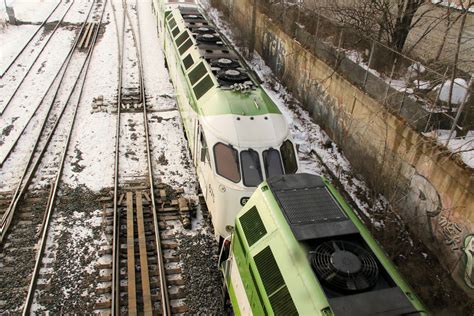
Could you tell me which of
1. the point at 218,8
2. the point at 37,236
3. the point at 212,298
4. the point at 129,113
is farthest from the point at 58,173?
the point at 218,8

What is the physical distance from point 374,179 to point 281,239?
7103 mm

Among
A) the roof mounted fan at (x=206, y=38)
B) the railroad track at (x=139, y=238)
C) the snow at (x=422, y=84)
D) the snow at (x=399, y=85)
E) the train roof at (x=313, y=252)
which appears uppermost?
the roof mounted fan at (x=206, y=38)

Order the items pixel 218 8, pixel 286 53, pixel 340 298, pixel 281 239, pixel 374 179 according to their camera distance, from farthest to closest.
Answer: pixel 218 8 < pixel 286 53 < pixel 374 179 < pixel 281 239 < pixel 340 298

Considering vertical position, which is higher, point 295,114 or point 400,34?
point 400,34

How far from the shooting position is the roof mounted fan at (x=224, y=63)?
12.0 meters

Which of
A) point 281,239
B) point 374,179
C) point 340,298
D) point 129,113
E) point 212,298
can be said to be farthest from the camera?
point 129,113

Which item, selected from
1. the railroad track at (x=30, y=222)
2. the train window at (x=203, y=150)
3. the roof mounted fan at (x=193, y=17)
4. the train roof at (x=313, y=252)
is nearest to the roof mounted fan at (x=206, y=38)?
the roof mounted fan at (x=193, y=17)

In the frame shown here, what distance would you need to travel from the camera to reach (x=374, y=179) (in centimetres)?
1209

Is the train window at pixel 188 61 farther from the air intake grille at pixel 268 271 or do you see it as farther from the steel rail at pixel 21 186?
the air intake grille at pixel 268 271

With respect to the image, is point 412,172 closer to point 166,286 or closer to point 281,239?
point 281,239

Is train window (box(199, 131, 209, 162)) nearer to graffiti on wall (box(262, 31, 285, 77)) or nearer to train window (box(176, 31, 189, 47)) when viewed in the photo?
train window (box(176, 31, 189, 47))

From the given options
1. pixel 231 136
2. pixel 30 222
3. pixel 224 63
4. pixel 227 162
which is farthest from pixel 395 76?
pixel 30 222

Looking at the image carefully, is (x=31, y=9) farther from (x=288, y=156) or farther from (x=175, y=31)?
(x=288, y=156)

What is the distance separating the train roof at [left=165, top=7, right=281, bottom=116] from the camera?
997cm
